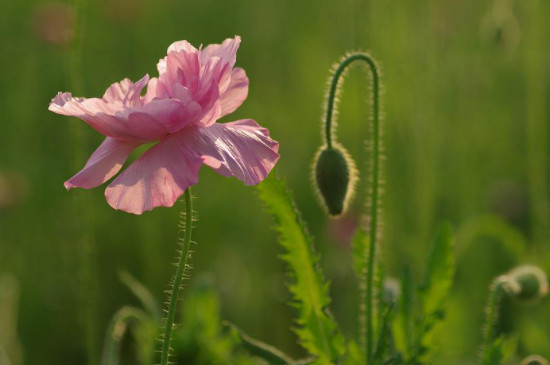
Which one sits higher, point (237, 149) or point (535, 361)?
point (237, 149)

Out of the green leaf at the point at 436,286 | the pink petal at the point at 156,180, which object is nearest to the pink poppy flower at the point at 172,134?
the pink petal at the point at 156,180

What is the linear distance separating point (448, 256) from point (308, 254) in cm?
32

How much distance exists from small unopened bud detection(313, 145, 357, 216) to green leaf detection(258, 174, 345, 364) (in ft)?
0.34

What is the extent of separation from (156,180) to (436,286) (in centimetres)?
80

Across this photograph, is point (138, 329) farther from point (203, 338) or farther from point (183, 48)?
point (183, 48)

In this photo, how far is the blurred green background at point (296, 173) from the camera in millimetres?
3285

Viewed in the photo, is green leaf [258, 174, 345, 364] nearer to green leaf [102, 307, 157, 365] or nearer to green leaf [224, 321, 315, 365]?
green leaf [224, 321, 315, 365]

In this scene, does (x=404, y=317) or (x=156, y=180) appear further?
(x=404, y=317)

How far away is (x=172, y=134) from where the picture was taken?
4.58 ft

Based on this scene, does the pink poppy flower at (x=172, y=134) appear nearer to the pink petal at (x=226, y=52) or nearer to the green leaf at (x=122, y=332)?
the pink petal at (x=226, y=52)

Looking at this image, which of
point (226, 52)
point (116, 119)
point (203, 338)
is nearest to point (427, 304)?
point (203, 338)

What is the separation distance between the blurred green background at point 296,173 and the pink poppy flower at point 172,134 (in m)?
1.00

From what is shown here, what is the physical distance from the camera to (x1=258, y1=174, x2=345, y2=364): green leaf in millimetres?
1730

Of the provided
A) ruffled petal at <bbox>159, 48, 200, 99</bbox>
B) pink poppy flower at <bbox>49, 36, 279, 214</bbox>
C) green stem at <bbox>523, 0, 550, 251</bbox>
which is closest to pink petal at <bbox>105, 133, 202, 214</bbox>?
pink poppy flower at <bbox>49, 36, 279, 214</bbox>
